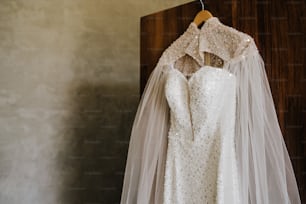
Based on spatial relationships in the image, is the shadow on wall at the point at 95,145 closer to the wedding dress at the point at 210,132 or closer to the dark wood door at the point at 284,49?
the wedding dress at the point at 210,132

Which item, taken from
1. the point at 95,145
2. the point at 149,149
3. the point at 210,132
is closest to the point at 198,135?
the point at 210,132

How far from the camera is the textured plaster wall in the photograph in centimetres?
181

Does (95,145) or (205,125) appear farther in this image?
(95,145)

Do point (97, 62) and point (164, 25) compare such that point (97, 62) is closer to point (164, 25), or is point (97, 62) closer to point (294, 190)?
point (164, 25)

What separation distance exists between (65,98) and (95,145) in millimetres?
346

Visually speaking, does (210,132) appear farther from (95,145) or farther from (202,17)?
(95,145)

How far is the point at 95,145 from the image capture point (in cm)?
188

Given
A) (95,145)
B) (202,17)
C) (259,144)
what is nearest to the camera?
(259,144)

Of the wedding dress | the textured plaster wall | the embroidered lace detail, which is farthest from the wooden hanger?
the textured plaster wall

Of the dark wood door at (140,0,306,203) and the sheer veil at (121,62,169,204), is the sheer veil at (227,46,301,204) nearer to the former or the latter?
the dark wood door at (140,0,306,203)

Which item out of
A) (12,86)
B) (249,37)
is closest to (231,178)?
(249,37)

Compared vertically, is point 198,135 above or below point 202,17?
below

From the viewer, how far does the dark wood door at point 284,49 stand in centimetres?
104

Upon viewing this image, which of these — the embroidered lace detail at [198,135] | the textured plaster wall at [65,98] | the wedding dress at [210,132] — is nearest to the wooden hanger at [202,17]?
the wedding dress at [210,132]
